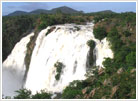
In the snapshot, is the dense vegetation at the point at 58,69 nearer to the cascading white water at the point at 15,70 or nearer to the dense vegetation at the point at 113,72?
the dense vegetation at the point at 113,72

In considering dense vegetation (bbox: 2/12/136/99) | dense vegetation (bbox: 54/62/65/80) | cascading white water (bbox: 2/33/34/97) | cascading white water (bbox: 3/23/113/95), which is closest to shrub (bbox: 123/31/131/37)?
dense vegetation (bbox: 2/12/136/99)

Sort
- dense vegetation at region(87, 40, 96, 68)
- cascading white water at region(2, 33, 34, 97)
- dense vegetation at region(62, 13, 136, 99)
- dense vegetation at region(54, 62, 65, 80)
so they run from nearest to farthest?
dense vegetation at region(62, 13, 136, 99), dense vegetation at region(87, 40, 96, 68), dense vegetation at region(54, 62, 65, 80), cascading white water at region(2, 33, 34, 97)

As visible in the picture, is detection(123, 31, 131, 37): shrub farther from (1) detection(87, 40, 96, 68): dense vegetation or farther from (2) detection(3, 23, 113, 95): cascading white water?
(1) detection(87, 40, 96, 68): dense vegetation

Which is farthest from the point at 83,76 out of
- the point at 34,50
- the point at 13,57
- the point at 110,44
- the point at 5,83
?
the point at 13,57

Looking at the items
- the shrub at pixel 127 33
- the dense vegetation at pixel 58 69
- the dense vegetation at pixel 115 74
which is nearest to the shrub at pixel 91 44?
the dense vegetation at pixel 115 74

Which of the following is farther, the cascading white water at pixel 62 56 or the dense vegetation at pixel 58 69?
the dense vegetation at pixel 58 69

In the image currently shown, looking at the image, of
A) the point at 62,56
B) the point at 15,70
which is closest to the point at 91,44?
the point at 62,56

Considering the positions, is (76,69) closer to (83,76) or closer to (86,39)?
(83,76)

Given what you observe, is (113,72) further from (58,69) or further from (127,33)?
(58,69)

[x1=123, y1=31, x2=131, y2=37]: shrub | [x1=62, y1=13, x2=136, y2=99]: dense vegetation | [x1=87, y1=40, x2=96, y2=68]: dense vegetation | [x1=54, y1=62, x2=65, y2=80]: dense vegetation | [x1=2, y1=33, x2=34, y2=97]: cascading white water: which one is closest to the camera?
[x1=62, y1=13, x2=136, y2=99]: dense vegetation
